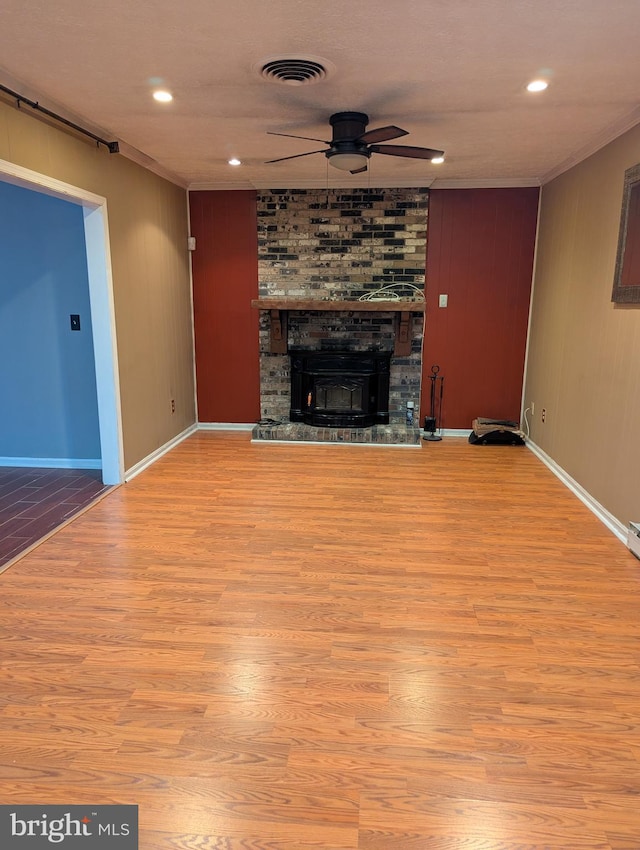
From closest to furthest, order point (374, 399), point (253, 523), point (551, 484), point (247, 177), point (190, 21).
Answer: point (190, 21)
point (253, 523)
point (551, 484)
point (247, 177)
point (374, 399)

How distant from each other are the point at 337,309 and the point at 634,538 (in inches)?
126

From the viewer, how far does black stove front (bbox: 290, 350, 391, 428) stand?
5.57 meters

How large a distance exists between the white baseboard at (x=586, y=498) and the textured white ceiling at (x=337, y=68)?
7.83 ft

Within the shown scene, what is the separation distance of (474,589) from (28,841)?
201 cm

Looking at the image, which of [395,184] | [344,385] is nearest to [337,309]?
[344,385]

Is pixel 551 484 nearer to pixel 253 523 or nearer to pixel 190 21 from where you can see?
pixel 253 523

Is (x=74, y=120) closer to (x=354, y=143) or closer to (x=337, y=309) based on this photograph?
(x=354, y=143)

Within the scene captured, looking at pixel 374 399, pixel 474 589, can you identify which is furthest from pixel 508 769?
pixel 374 399

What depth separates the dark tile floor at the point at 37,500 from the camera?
323cm

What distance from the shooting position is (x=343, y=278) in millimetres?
5547

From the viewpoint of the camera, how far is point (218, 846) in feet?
4.65

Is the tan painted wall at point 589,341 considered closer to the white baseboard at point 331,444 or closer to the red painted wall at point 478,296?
the red painted wall at point 478,296

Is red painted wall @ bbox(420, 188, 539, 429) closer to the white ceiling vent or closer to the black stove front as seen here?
the black stove front

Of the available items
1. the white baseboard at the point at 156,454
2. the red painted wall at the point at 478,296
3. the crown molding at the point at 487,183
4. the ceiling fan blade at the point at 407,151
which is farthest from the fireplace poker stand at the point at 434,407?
the ceiling fan blade at the point at 407,151
